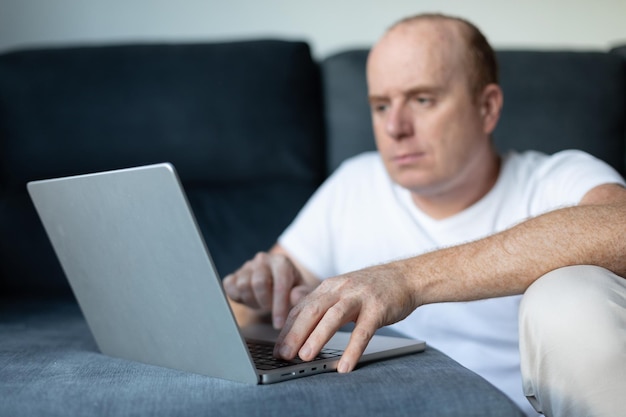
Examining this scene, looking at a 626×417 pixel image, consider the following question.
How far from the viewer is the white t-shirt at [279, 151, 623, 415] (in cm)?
145

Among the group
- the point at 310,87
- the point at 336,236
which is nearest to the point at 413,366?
the point at 336,236

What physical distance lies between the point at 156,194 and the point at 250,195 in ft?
3.90

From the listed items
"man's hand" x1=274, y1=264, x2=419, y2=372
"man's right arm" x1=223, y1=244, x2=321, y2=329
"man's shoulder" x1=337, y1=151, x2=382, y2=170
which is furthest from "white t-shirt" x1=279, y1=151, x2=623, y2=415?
"man's hand" x1=274, y1=264, x2=419, y2=372

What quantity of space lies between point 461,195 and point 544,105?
503 mm

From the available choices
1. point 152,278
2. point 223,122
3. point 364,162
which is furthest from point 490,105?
point 152,278

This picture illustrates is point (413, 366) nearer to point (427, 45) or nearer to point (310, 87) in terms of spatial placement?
point (427, 45)

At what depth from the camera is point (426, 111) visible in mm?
1630

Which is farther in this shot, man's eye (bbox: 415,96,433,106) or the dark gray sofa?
the dark gray sofa

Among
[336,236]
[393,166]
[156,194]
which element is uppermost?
[156,194]

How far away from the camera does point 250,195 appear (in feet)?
6.47

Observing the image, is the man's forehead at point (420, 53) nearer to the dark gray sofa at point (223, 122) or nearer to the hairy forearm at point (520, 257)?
the dark gray sofa at point (223, 122)

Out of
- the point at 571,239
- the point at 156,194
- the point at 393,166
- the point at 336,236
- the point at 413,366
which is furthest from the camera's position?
the point at 336,236

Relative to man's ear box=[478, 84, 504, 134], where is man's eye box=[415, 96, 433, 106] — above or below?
above

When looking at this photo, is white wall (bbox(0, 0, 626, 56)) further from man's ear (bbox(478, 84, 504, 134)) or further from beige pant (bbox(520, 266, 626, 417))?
beige pant (bbox(520, 266, 626, 417))
